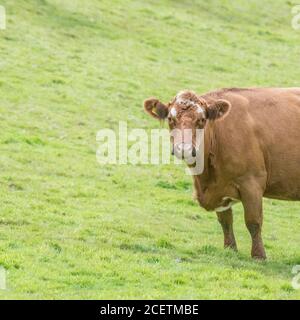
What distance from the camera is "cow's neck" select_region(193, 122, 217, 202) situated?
14049 mm

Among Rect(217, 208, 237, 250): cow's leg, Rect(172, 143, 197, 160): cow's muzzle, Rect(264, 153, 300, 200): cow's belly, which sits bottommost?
Rect(217, 208, 237, 250): cow's leg

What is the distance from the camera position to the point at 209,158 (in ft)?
46.4

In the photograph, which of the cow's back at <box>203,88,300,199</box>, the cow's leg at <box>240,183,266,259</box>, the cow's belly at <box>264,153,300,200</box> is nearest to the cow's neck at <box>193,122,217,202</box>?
the cow's back at <box>203,88,300,199</box>

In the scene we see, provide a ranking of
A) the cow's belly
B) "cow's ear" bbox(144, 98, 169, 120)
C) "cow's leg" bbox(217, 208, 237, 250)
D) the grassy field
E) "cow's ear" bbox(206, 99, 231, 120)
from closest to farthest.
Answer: the grassy field < "cow's ear" bbox(206, 99, 231, 120) < "cow's ear" bbox(144, 98, 169, 120) < the cow's belly < "cow's leg" bbox(217, 208, 237, 250)

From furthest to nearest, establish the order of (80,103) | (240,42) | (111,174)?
(240,42)
(80,103)
(111,174)

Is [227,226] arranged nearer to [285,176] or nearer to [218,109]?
[285,176]

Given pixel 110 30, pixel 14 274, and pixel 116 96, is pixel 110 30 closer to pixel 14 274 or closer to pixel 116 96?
pixel 116 96

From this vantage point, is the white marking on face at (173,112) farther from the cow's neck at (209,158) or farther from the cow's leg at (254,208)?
the cow's leg at (254,208)

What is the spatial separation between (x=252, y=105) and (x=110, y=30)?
20.6m

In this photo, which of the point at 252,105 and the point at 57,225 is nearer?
the point at 252,105

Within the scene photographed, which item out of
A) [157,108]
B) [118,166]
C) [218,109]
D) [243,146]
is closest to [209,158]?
[243,146]

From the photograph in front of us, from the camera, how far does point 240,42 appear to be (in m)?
36.8

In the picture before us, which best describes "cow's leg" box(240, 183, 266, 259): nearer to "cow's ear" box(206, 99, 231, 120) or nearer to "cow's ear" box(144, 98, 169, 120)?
"cow's ear" box(206, 99, 231, 120)

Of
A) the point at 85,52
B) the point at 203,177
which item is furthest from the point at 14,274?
the point at 85,52
